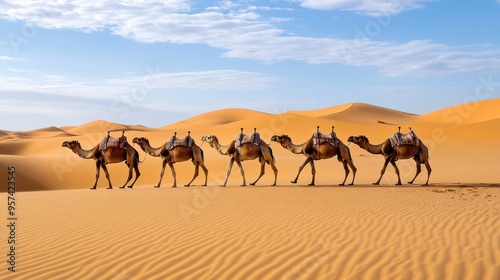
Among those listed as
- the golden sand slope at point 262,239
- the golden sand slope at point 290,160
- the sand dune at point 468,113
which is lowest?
the golden sand slope at point 262,239

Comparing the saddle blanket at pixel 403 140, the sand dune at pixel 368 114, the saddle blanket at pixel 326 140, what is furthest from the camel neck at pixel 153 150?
the sand dune at pixel 368 114

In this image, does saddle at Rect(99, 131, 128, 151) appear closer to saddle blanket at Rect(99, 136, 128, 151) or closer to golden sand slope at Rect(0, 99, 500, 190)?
saddle blanket at Rect(99, 136, 128, 151)

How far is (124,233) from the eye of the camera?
7.84 meters

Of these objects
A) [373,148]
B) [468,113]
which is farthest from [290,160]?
[468,113]

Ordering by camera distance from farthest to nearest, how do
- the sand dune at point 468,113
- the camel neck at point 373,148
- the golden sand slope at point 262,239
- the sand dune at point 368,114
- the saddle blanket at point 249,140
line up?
the sand dune at point 368,114, the sand dune at point 468,113, the camel neck at point 373,148, the saddle blanket at point 249,140, the golden sand slope at point 262,239

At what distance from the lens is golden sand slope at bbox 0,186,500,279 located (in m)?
5.64

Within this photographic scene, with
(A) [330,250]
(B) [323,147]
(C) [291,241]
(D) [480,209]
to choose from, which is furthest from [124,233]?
(B) [323,147]

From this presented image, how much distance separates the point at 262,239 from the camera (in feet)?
→ 23.6

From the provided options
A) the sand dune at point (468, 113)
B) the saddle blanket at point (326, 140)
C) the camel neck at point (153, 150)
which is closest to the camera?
the saddle blanket at point (326, 140)

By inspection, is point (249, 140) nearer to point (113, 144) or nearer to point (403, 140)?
point (113, 144)

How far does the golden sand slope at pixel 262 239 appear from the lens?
18.5 ft

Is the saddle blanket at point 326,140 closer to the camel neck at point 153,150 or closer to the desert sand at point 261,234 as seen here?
the desert sand at point 261,234

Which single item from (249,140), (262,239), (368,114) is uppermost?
(368,114)

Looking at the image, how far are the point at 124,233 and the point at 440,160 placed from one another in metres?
26.6
